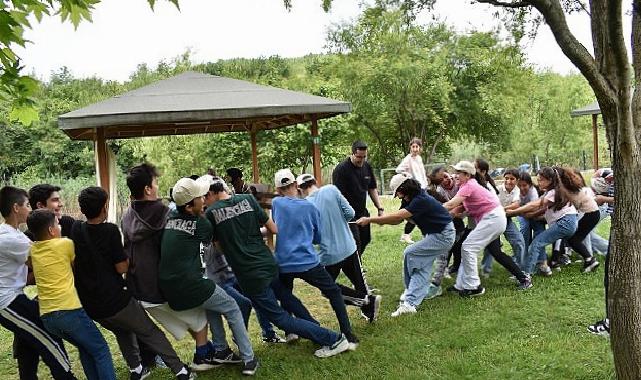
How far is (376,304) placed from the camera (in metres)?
6.04

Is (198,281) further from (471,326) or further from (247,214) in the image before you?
(471,326)

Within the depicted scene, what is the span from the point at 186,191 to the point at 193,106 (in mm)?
4443

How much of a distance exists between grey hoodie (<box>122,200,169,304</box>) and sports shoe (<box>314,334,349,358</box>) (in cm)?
144

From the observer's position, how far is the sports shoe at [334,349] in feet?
16.8

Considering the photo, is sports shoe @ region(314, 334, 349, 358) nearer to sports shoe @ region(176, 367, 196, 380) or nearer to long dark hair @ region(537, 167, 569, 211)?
sports shoe @ region(176, 367, 196, 380)

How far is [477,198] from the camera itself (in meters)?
6.74

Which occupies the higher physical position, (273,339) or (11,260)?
(11,260)

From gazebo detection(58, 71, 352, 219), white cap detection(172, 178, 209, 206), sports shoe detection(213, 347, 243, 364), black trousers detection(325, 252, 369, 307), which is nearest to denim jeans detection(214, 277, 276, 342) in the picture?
sports shoe detection(213, 347, 243, 364)

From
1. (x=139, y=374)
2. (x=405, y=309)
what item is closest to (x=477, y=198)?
(x=405, y=309)

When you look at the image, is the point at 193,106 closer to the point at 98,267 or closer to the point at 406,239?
the point at 406,239

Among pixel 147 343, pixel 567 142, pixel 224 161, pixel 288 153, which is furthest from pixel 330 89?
pixel 147 343

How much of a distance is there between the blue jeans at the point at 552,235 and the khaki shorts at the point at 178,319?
14.1 ft

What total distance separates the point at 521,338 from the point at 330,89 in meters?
19.0

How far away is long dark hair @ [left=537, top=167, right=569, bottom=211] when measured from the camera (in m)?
7.06
